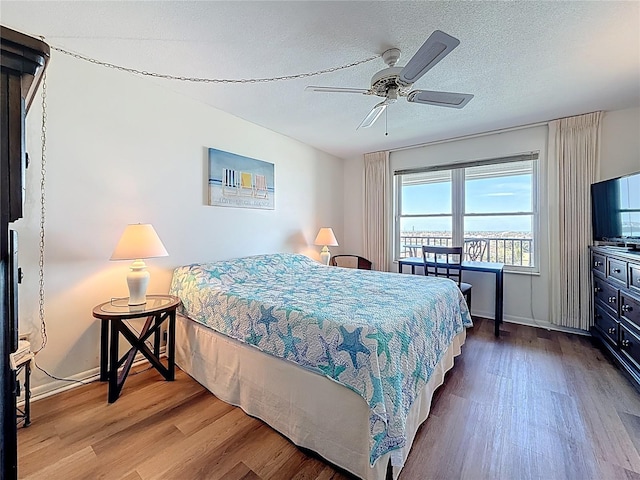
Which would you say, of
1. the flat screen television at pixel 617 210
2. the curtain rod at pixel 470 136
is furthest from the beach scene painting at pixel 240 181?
the flat screen television at pixel 617 210

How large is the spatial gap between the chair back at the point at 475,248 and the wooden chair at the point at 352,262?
1.47 meters

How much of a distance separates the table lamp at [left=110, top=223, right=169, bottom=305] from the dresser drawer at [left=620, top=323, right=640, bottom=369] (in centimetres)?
360

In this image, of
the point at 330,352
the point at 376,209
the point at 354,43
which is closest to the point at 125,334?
the point at 330,352

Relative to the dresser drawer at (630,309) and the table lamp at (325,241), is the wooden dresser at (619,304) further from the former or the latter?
the table lamp at (325,241)

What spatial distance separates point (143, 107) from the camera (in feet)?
8.34

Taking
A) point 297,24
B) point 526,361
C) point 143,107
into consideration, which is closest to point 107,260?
point 143,107

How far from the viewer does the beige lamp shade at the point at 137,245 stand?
209cm

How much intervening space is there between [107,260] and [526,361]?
371cm

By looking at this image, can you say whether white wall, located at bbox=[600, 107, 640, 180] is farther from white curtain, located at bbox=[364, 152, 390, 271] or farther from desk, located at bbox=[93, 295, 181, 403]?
desk, located at bbox=[93, 295, 181, 403]

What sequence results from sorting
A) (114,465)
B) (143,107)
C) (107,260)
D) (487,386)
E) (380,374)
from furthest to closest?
(143,107) < (107,260) < (487,386) < (114,465) < (380,374)

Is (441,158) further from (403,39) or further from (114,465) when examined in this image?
(114,465)

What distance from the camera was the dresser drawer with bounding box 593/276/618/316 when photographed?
2.51 metres

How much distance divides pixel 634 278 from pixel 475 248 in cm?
192

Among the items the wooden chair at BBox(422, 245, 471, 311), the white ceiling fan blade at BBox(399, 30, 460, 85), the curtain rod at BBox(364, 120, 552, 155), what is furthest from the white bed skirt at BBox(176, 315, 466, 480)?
the curtain rod at BBox(364, 120, 552, 155)
